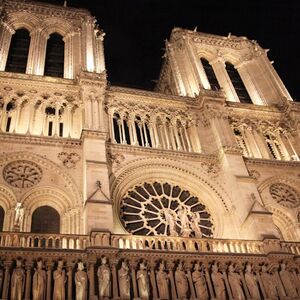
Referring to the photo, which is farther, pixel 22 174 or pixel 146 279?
pixel 22 174

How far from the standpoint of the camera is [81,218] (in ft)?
47.3

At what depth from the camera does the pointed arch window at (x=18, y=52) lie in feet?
67.6

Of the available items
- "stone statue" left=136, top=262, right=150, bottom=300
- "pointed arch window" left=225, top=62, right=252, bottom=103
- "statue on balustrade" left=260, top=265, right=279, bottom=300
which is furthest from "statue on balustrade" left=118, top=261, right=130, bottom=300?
"pointed arch window" left=225, top=62, right=252, bottom=103

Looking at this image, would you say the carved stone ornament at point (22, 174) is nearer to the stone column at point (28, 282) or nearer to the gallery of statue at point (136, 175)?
the gallery of statue at point (136, 175)

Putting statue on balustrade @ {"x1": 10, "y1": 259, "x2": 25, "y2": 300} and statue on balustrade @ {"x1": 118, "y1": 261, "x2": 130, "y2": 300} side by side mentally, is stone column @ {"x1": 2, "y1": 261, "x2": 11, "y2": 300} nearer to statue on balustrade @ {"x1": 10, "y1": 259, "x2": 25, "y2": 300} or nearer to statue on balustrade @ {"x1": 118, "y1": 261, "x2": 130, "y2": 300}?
statue on balustrade @ {"x1": 10, "y1": 259, "x2": 25, "y2": 300}

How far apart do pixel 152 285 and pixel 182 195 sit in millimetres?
5374

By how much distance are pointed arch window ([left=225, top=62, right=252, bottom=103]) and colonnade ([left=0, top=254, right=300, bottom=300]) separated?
1138cm

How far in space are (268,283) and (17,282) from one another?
6988 millimetres

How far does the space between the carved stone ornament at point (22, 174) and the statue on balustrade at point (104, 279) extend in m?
4.32

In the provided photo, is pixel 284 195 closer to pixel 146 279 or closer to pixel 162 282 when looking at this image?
pixel 162 282

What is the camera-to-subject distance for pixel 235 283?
13.0 meters

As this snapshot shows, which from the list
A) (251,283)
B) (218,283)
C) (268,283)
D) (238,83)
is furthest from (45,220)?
(238,83)

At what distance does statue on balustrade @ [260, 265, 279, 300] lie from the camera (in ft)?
42.3

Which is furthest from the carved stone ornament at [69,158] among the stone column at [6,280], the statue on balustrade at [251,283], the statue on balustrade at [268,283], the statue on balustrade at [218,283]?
the statue on balustrade at [268,283]
